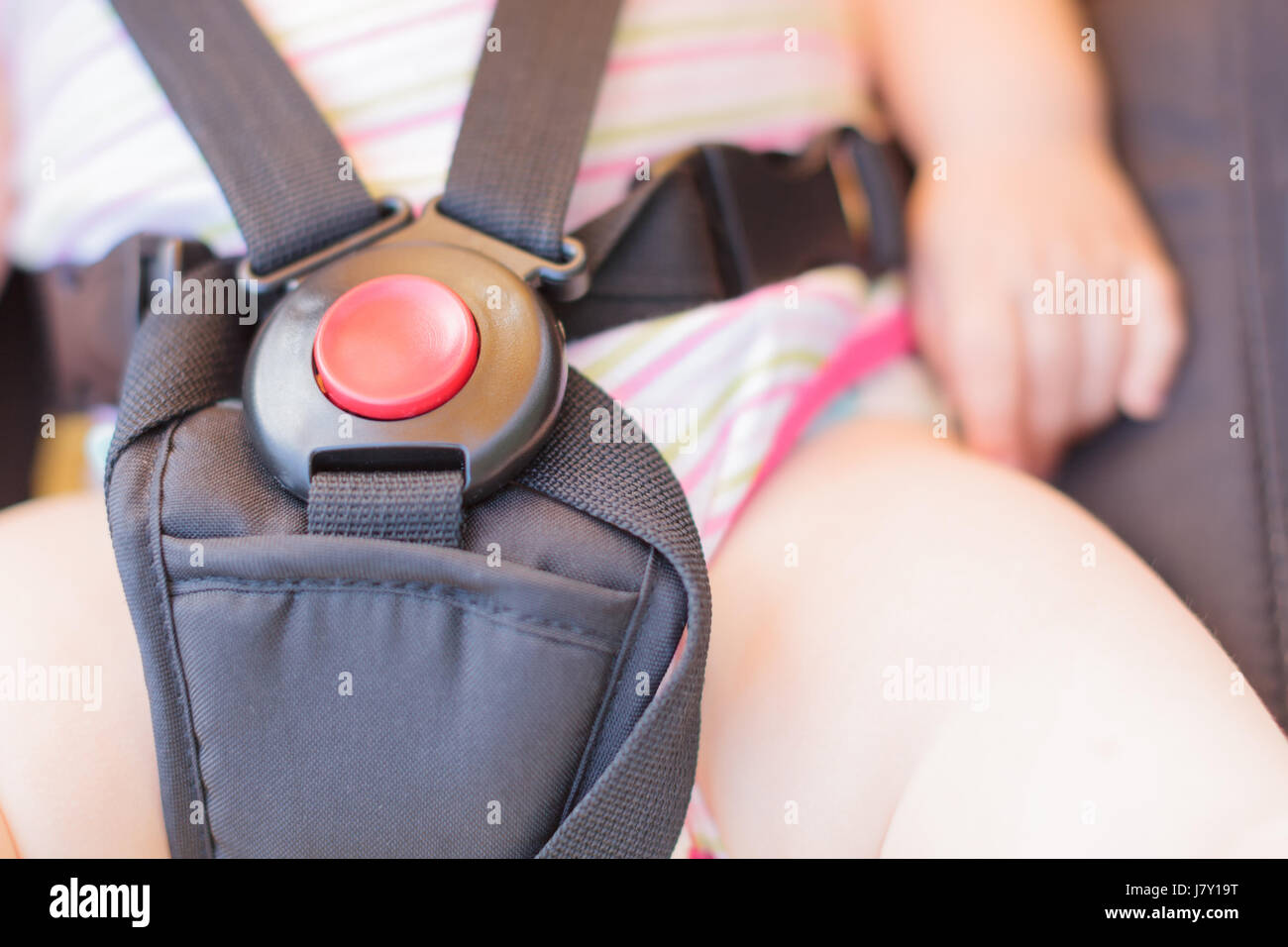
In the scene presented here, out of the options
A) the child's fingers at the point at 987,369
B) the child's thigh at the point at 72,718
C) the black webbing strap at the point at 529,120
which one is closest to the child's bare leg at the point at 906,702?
the child's thigh at the point at 72,718

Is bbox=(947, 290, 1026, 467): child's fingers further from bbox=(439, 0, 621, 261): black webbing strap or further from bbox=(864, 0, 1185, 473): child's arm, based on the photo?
bbox=(439, 0, 621, 261): black webbing strap

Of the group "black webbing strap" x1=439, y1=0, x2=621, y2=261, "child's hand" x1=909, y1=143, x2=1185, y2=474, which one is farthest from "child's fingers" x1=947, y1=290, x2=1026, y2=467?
"black webbing strap" x1=439, y1=0, x2=621, y2=261

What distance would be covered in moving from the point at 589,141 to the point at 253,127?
7.5 inches

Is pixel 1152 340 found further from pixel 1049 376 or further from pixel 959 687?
pixel 959 687

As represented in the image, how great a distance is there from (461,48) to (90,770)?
446 mm

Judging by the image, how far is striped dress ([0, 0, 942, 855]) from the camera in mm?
588

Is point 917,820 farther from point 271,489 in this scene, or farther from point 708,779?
point 271,489

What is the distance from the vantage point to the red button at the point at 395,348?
45 centimetres

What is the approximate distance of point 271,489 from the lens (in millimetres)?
463

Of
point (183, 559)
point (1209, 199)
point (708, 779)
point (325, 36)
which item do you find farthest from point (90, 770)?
point (1209, 199)

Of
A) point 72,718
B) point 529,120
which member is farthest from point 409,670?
point 529,120

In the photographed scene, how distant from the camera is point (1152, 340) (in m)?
0.71

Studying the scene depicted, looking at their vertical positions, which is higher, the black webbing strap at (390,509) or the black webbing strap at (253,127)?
the black webbing strap at (253,127)

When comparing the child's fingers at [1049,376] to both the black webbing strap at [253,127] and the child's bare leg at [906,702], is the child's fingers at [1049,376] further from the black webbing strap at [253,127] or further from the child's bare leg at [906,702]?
the black webbing strap at [253,127]
